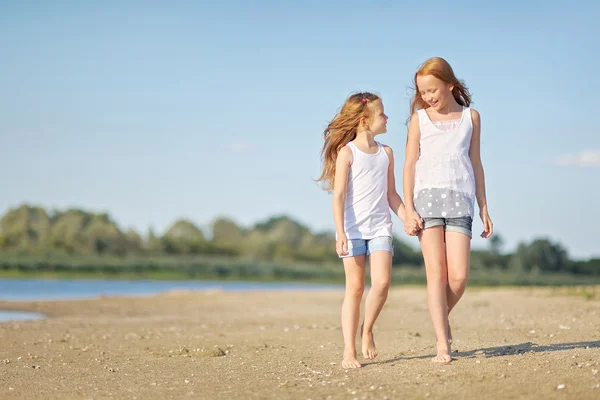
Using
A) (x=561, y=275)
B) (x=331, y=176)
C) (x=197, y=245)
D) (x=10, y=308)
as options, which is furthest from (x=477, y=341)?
(x=197, y=245)

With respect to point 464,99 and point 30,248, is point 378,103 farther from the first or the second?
point 30,248

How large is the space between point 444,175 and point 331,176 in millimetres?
1092

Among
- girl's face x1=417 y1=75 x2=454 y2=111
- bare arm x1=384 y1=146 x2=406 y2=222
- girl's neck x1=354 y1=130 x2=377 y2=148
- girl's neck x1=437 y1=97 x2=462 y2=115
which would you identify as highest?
girl's face x1=417 y1=75 x2=454 y2=111

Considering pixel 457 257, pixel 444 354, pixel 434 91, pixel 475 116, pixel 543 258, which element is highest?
pixel 434 91

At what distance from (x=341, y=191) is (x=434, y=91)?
3.67ft

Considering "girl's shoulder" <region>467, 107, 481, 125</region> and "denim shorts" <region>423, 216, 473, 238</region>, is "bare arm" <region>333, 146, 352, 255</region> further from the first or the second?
"girl's shoulder" <region>467, 107, 481, 125</region>

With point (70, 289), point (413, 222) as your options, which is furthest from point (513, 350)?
point (70, 289)

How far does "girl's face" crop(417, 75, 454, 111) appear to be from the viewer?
6.15 meters

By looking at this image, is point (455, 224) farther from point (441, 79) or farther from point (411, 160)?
point (441, 79)

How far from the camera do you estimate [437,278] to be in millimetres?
6078

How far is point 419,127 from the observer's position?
245 inches

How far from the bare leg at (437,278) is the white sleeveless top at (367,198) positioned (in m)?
0.34

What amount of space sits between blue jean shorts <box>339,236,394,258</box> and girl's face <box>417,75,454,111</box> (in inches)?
46.3

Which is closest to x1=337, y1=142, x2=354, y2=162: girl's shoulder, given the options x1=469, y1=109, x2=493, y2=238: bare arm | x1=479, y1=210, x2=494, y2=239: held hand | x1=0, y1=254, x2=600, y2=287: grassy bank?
x1=469, y1=109, x2=493, y2=238: bare arm
